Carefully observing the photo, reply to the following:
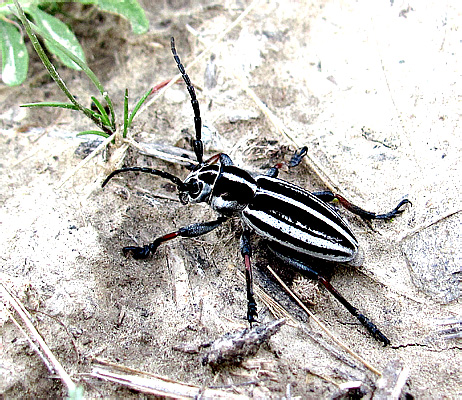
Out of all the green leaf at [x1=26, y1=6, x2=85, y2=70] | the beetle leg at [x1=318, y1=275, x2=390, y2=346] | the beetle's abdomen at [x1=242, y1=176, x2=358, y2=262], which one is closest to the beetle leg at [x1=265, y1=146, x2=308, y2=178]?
the beetle's abdomen at [x1=242, y1=176, x2=358, y2=262]

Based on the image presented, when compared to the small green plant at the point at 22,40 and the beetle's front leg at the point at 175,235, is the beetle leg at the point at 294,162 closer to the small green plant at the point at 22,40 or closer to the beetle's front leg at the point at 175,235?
the beetle's front leg at the point at 175,235

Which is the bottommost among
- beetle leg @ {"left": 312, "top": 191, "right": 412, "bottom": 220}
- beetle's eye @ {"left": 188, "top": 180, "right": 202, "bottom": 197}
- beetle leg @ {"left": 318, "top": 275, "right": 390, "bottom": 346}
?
beetle leg @ {"left": 318, "top": 275, "right": 390, "bottom": 346}

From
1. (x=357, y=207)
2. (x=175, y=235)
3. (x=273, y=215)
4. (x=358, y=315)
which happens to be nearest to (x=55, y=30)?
(x=175, y=235)

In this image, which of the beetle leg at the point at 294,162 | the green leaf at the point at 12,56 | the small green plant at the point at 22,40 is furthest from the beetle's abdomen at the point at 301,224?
the green leaf at the point at 12,56

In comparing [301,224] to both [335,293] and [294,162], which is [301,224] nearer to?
[335,293]

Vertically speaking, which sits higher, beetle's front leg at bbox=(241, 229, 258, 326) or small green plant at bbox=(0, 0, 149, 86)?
small green plant at bbox=(0, 0, 149, 86)

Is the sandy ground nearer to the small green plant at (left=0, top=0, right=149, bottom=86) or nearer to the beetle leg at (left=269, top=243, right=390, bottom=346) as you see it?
the beetle leg at (left=269, top=243, right=390, bottom=346)

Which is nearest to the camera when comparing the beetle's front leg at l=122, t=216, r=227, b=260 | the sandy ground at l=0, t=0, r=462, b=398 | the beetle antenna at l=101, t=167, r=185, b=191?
the sandy ground at l=0, t=0, r=462, b=398
